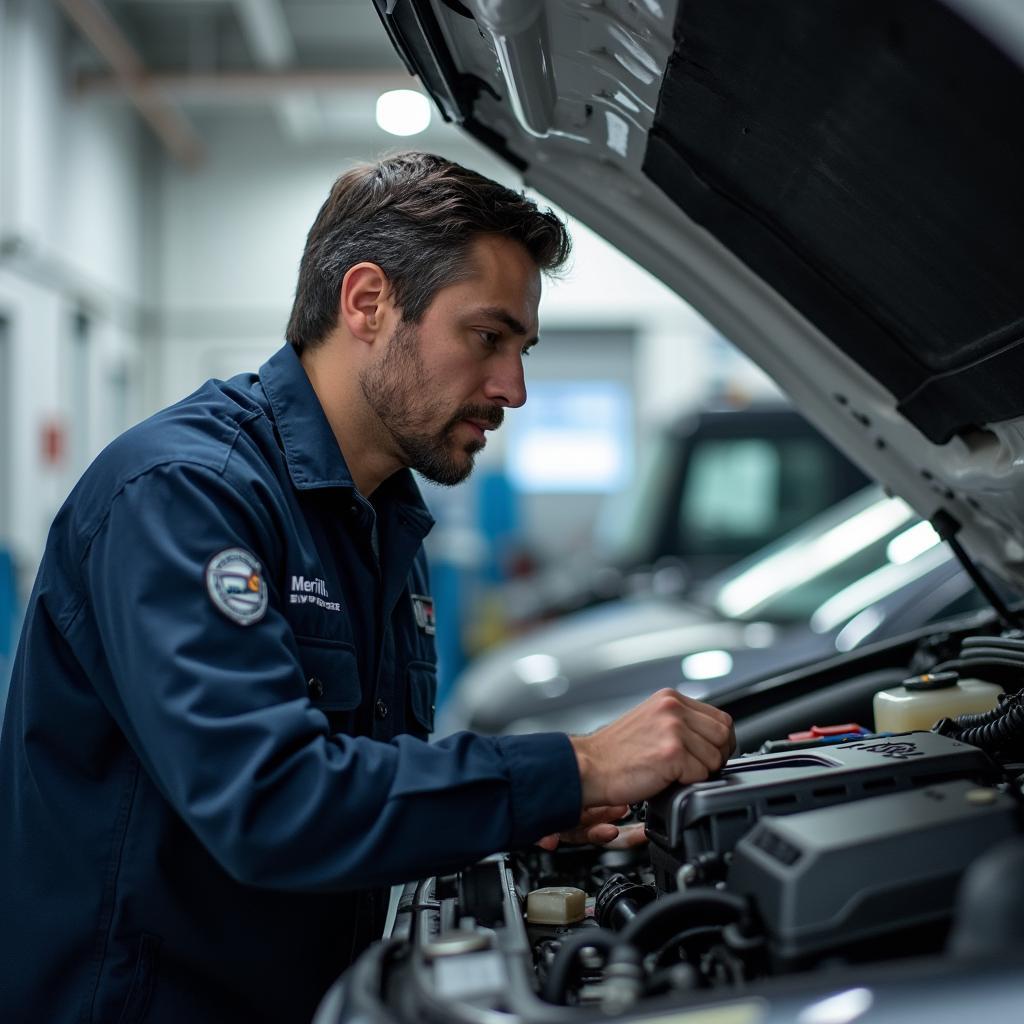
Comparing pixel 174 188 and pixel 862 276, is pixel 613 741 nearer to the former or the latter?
pixel 862 276

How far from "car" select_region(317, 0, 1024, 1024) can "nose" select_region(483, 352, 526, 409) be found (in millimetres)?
340

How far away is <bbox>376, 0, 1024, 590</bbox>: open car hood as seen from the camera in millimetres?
1002

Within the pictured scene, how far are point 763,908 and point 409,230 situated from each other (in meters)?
0.93

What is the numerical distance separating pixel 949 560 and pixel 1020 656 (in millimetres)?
1760

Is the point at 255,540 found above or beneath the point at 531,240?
beneath

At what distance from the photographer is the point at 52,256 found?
7488 millimetres

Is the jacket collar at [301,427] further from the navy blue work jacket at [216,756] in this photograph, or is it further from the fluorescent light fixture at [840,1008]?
the fluorescent light fixture at [840,1008]

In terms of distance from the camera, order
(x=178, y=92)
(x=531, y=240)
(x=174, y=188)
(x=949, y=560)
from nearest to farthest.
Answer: (x=531, y=240) < (x=949, y=560) < (x=178, y=92) < (x=174, y=188)

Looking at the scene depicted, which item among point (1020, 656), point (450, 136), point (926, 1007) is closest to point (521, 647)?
point (1020, 656)

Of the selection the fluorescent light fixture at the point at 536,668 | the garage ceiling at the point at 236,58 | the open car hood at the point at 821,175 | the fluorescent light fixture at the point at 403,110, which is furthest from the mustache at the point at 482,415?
the garage ceiling at the point at 236,58

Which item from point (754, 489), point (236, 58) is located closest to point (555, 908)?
point (754, 489)

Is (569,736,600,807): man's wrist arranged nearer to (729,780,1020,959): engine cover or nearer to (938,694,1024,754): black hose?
(729,780,1020,959): engine cover

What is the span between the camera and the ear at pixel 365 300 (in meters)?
1.51

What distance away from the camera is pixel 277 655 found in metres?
1.20
